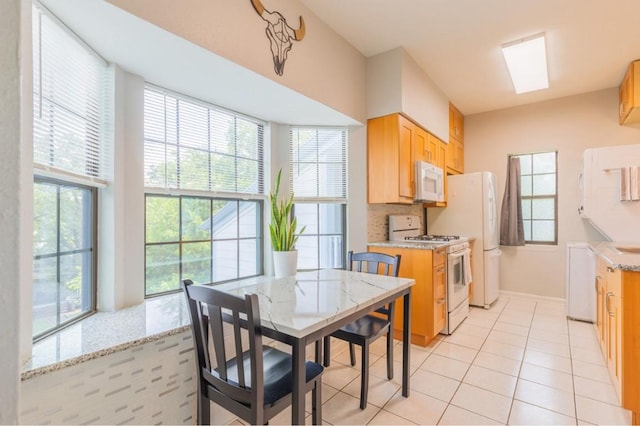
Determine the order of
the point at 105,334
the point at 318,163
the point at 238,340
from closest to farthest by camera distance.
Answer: the point at 238,340, the point at 105,334, the point at 318,163

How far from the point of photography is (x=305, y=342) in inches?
46.8

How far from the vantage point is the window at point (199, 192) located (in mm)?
1987

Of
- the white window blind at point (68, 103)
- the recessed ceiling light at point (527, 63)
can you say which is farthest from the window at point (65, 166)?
the recessed ceiling light at point (527, 63)

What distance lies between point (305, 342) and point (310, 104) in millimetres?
1828

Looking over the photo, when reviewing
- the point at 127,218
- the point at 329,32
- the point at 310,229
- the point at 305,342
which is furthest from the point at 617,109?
the point at 127,218

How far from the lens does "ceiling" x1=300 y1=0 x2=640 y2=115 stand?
225 cm

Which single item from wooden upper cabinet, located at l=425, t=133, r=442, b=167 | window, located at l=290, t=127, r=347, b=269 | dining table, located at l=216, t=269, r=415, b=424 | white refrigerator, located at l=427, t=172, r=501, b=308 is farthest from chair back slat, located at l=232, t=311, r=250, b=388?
white refrigerator, located at l=427, t=172, r=501, b=308

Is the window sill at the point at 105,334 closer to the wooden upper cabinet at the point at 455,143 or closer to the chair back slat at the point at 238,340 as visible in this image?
the chair back slat at the point at 238,340

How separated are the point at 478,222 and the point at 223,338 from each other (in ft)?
11.3

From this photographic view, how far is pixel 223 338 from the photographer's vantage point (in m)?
1.20

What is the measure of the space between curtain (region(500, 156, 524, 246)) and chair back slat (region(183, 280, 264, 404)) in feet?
13.6

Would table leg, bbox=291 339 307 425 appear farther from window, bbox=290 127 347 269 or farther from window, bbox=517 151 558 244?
window, bbox=517 151 558 244

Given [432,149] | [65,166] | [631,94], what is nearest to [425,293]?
[432,149]

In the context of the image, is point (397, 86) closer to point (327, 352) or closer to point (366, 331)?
point (366, 331)
